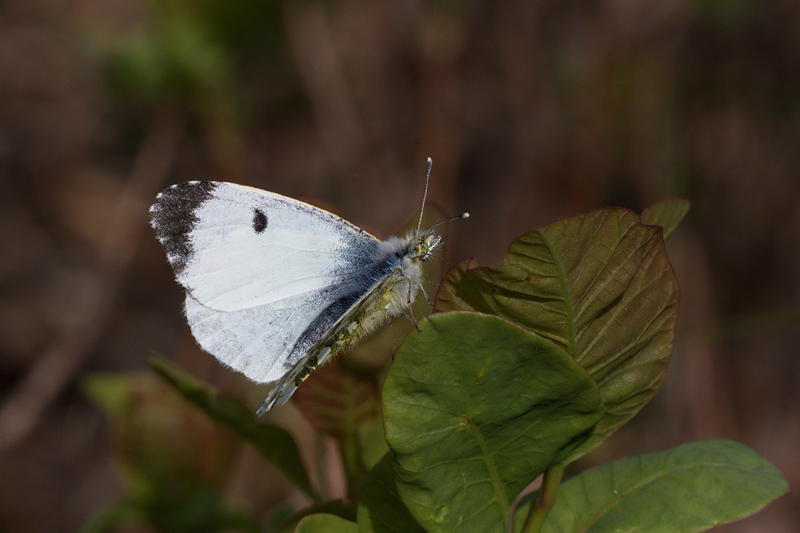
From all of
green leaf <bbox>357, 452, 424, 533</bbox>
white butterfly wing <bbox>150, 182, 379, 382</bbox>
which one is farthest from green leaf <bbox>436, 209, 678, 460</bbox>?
white butterfly wing <bbox>150, 182, 379, 382</bbox>

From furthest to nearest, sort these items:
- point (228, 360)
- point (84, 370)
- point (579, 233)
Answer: point (84, 370), point (228, 360), point (579, 233)

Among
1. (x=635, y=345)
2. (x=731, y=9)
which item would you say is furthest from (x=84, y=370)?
(x=731, y=9)

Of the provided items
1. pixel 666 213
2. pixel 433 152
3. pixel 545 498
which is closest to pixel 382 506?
pixel 545 498

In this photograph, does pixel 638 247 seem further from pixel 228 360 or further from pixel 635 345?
pixel 228 360

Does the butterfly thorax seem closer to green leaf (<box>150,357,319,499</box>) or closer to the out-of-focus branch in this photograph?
green leaf (<box>150,357,319,499</box>)

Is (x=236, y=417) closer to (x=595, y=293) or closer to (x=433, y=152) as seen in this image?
(x=595, y=293)
